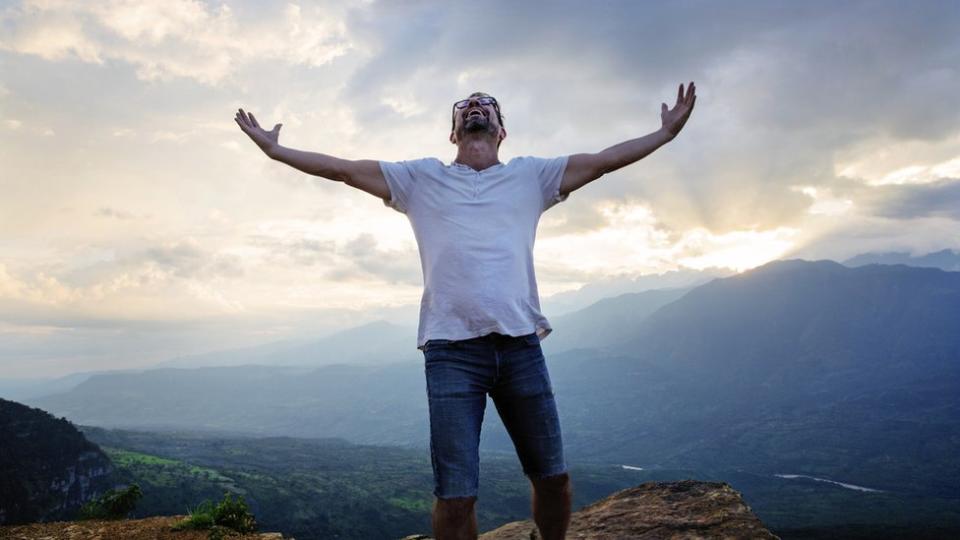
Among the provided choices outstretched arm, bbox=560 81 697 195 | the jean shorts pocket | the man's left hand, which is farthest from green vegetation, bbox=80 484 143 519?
the man's left hand

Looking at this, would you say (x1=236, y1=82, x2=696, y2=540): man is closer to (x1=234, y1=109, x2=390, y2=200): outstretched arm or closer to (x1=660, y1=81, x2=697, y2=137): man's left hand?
(x1=234, y1=109, x2=390, y2=200): outstretched arm

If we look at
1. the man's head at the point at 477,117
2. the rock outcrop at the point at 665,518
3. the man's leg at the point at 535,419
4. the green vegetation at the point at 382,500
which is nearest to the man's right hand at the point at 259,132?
the man's head at the point at 477,117

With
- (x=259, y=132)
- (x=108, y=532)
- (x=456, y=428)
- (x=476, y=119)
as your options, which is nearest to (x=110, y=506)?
(x=108, y=532)

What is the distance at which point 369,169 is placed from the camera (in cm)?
438

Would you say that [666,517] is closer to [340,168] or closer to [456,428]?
[456,428]

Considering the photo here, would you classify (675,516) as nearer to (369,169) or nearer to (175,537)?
(369,169)

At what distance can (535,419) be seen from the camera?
13.2 feet

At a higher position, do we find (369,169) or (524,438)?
(369,169)

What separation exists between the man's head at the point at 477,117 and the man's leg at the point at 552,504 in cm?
264

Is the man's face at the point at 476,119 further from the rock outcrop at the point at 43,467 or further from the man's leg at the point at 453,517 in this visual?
the rock outcrop at the point at 43,467

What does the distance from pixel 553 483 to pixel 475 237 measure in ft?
6.34

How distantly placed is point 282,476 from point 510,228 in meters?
167

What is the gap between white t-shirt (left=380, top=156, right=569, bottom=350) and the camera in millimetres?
3752

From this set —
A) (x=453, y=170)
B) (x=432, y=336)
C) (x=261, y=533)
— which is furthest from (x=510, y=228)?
(x=261, y=533)
